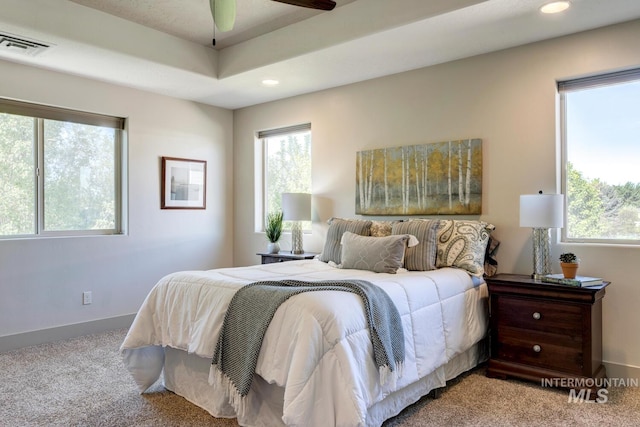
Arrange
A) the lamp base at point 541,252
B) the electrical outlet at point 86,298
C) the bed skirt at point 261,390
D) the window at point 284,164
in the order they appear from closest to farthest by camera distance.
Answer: the bed skirt at point 261,390 < the lamp base at point 541,252 < the electrical outlet at point 86,298 < the window at point 284,164

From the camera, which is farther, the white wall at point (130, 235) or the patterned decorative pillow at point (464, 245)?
the white wall at point (130, 235)

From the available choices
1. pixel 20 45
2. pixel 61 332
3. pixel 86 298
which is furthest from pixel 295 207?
pixel 20 45

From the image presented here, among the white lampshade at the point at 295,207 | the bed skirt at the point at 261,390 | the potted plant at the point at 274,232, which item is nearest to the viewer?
the bed skirt at the point at 261,390

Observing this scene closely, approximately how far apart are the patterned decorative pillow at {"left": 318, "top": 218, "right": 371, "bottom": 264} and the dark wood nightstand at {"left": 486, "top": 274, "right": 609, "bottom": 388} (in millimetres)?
1041

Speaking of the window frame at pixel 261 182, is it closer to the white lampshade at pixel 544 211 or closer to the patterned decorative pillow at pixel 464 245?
the patterned decorative pillow at pixel 464 245

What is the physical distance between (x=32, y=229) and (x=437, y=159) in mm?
3521

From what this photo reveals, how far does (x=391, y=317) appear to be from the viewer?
7.33 feet

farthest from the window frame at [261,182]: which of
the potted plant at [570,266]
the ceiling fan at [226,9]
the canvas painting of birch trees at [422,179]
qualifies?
the potted plant at [570,266]

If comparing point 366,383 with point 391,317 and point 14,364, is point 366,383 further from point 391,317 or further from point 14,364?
point 14,364

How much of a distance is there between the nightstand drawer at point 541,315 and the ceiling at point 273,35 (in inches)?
71.3

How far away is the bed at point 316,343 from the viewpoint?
188 centimetres

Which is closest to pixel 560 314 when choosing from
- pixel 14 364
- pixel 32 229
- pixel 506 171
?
pixel 506 171

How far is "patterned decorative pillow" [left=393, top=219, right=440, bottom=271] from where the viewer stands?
3.15m

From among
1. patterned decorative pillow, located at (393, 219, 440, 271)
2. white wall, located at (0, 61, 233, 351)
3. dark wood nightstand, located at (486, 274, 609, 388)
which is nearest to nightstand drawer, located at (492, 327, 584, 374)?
dark wood nightstand, located at (486, 274, 609, 388)
